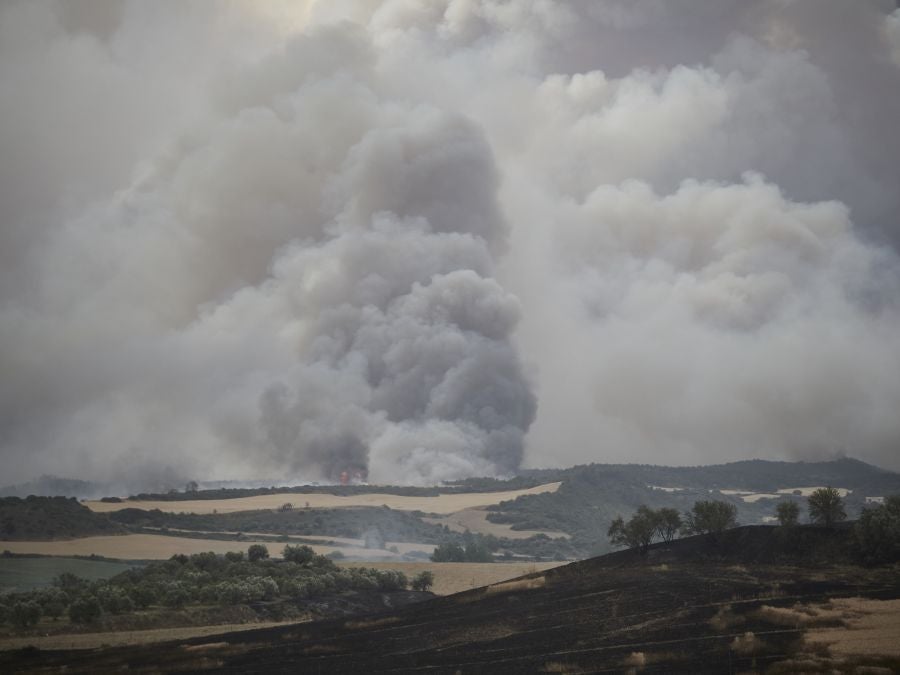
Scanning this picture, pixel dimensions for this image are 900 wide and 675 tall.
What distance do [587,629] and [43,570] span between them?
4293 centimetres

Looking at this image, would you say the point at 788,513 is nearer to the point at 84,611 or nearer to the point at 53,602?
the point at 84,611

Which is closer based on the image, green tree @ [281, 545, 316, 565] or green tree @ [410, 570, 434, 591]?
green tree @ [410, 570, 434, 591]

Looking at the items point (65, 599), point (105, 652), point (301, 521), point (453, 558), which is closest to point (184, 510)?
point (301, 521)

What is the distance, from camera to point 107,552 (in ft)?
228

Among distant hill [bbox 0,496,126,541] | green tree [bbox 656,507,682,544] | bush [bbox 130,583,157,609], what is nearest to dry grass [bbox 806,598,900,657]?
green tree [bbox 656,507,682,544]

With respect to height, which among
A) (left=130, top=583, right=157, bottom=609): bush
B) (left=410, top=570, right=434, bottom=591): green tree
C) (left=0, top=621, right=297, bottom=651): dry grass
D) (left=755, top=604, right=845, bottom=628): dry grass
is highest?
(left=755, top=604, right=845, bottom=628): dry grass

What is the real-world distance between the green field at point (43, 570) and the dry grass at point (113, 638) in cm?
1417

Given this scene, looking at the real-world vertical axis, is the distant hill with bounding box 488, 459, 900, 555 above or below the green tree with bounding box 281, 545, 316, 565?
above

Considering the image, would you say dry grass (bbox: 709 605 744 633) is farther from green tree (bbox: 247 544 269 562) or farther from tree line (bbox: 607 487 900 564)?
green tree (bbox: 247 544 269 562)

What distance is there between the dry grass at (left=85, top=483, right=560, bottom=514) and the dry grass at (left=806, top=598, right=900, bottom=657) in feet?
242

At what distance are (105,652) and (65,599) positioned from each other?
39.1ft

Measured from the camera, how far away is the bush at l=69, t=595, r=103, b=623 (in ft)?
141

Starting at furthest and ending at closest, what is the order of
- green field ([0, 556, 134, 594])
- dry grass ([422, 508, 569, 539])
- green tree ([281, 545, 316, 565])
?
dry grass ([422, 508, 569, 539]), green tree ([281, 545, 316, 565]), green field ([0, 556, 134, 594])

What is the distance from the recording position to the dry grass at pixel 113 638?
38.4m
